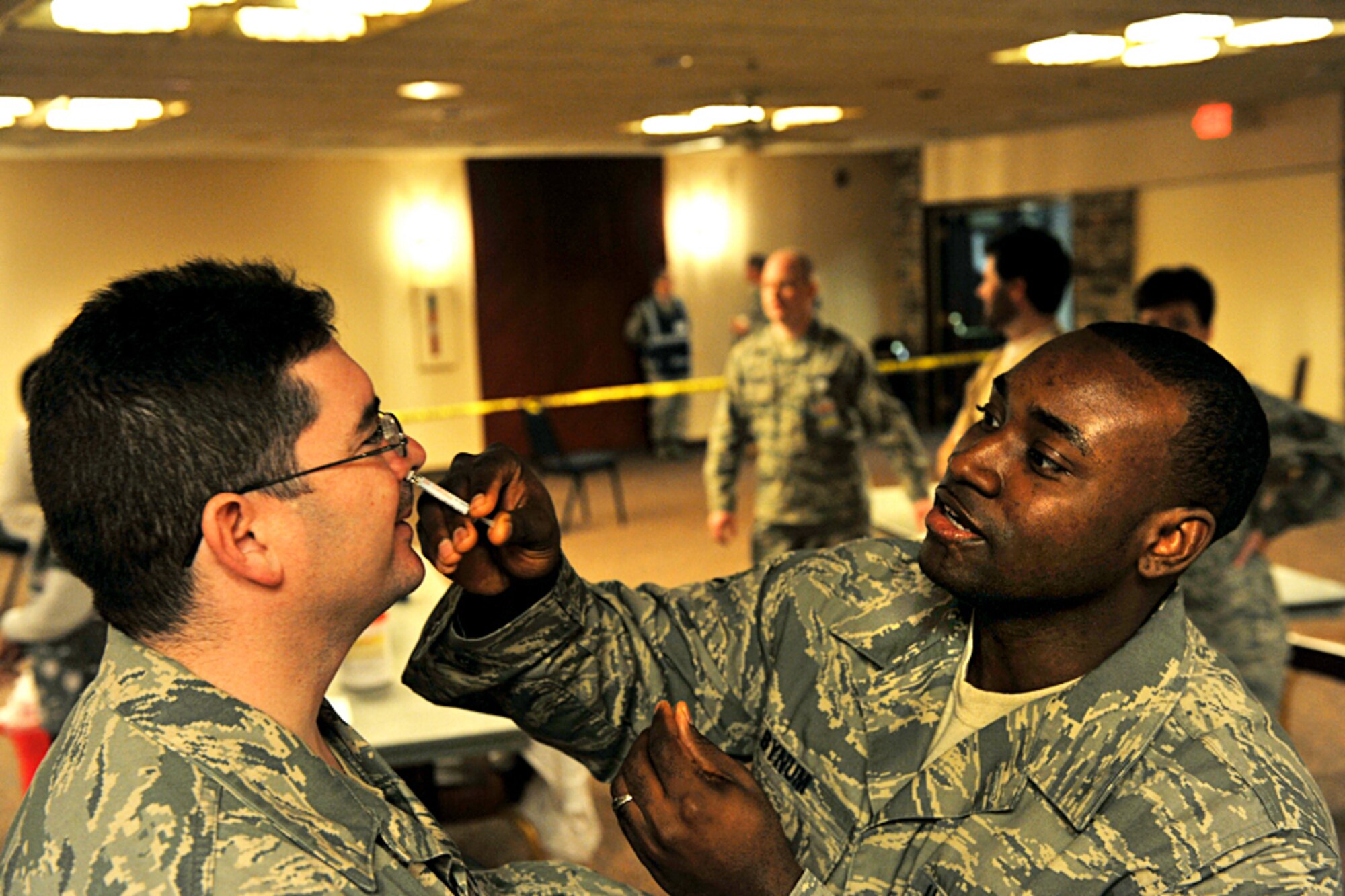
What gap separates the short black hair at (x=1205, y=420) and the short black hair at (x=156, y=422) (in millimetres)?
961

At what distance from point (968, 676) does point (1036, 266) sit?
114 inches

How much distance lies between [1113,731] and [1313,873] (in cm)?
23

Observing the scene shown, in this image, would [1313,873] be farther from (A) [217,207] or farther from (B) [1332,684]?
(A) [217,207]

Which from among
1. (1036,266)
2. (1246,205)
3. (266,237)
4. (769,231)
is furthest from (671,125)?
(1246,205)

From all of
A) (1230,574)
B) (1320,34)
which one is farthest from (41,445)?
(1320,34)

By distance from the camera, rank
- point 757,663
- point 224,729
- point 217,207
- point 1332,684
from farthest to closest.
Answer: point 217,207 < point 1332,684 < point 757,663 < point 224,729

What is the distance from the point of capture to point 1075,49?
4840 millimetres

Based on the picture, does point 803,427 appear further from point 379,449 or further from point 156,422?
point 156,422

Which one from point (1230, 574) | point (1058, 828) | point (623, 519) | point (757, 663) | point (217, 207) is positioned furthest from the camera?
point (217, 207)

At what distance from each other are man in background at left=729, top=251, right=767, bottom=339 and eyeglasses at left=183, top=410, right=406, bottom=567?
8.90 meters

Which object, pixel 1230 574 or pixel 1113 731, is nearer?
pixel 1113 731

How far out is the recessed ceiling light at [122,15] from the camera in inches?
132

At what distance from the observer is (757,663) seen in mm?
1711

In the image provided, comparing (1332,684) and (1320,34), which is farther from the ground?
(1320,34)
